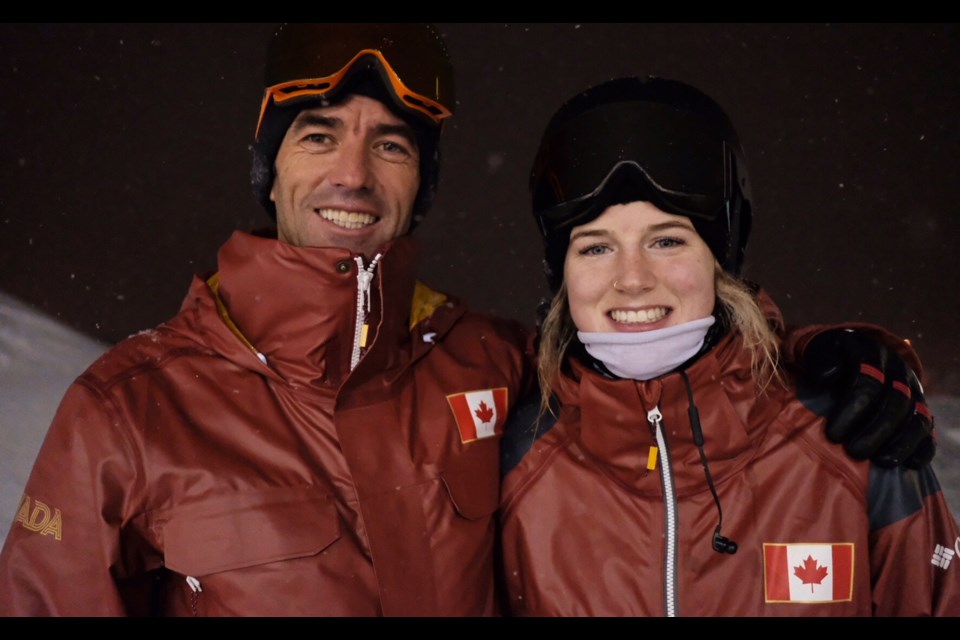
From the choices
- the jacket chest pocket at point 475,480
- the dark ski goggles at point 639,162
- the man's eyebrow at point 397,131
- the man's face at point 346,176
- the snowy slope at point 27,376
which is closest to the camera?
the jacket chest pocket at point 475,480

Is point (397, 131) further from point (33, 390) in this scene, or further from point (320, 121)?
point (33, 390)

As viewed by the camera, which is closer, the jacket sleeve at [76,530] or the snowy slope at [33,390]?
the jacket sleeve at [76,530]

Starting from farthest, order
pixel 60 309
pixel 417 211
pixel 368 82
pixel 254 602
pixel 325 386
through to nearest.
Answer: pixel 60 309
pixel 417 211
pixel 368 82
pixel 325 386
pixel 254 602

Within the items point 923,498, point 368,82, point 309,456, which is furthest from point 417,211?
point 923,498

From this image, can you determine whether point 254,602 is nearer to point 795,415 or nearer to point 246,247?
point 246,247

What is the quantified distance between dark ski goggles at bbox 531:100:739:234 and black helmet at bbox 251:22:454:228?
42 cm

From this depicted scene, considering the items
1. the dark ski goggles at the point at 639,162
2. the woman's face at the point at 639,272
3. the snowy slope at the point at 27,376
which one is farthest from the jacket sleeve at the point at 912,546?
the snowy slope at the point at 27,376

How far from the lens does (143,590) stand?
2398 millimetres

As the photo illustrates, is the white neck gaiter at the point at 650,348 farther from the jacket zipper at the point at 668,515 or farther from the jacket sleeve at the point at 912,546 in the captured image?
the jacket sleeve at the point at 912,546

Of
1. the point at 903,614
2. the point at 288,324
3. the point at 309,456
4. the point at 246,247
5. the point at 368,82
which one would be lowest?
the point at 903,614

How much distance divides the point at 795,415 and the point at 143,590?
5.70 ft

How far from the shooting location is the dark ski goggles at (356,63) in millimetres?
2740

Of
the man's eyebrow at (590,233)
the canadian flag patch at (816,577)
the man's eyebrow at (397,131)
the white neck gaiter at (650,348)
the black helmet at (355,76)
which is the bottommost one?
the canadian flag patch at (816,577)

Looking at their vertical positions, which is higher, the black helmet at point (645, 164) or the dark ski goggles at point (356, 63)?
the dark ski goggles at point (356, 63)
